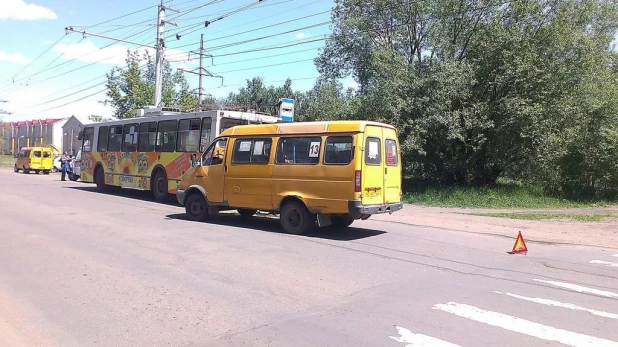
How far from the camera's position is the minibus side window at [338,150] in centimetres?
1045

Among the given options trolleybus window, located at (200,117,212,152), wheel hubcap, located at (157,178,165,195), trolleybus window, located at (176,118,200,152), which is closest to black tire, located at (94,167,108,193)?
wheel hubcap, located at (157,178,165,195)

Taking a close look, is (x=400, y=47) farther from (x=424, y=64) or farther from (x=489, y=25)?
(x=489, y=25)

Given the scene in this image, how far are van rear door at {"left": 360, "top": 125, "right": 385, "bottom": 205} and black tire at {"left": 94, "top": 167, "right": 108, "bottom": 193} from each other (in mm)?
15040

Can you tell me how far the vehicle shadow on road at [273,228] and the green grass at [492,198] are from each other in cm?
914

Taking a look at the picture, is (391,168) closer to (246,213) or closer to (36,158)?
(246,213)

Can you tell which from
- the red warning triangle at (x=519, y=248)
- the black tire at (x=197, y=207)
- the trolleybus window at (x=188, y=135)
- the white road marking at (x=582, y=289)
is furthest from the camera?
the trolleybus window at (x=188, y=135)

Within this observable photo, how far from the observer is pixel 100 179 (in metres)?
22.0

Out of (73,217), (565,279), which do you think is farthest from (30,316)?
(73,217)

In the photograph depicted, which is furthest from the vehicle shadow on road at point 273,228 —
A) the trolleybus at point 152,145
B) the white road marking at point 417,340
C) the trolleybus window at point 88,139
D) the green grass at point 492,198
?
the trolleybus window at point 88,139

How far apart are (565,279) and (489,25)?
16.9 meters

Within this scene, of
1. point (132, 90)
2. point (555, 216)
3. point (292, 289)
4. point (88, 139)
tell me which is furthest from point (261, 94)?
point (292, 289)

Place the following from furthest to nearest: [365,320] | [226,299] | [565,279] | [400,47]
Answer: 1. [400,47]
2. [565,279]
3. [226,299]
4. [365,320]

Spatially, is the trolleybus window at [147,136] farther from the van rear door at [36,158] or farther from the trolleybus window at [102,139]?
the van rear door at [36,158]

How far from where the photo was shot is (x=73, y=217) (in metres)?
13.5
